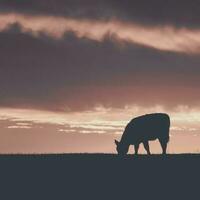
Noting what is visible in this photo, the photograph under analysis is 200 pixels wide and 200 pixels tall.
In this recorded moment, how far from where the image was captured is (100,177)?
2738cm

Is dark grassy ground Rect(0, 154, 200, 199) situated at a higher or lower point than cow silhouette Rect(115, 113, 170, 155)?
lower

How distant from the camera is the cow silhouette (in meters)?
43.2

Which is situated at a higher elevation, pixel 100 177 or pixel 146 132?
pixel 146 132

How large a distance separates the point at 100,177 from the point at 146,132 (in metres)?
16.4

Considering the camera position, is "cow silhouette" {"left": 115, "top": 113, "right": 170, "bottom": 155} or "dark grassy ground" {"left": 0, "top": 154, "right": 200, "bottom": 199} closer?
"dark grassy ground" {"left": 0, "top": 154, "right": 200, "bottom": 199}

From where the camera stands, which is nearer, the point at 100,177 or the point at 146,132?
the point at 100,177

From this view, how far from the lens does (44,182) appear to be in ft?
87.7

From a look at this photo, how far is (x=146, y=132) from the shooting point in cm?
4344

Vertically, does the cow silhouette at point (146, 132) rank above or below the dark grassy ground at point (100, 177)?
above

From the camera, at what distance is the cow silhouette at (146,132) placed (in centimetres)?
4319

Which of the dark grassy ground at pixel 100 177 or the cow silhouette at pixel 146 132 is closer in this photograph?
the dark grassy ground at pixel 100 177

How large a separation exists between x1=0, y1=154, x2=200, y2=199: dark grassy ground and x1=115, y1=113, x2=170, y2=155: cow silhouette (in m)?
10.3

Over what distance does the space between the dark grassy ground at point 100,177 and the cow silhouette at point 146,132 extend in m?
10.3

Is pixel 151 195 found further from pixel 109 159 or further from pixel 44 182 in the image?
pixel 109 159
